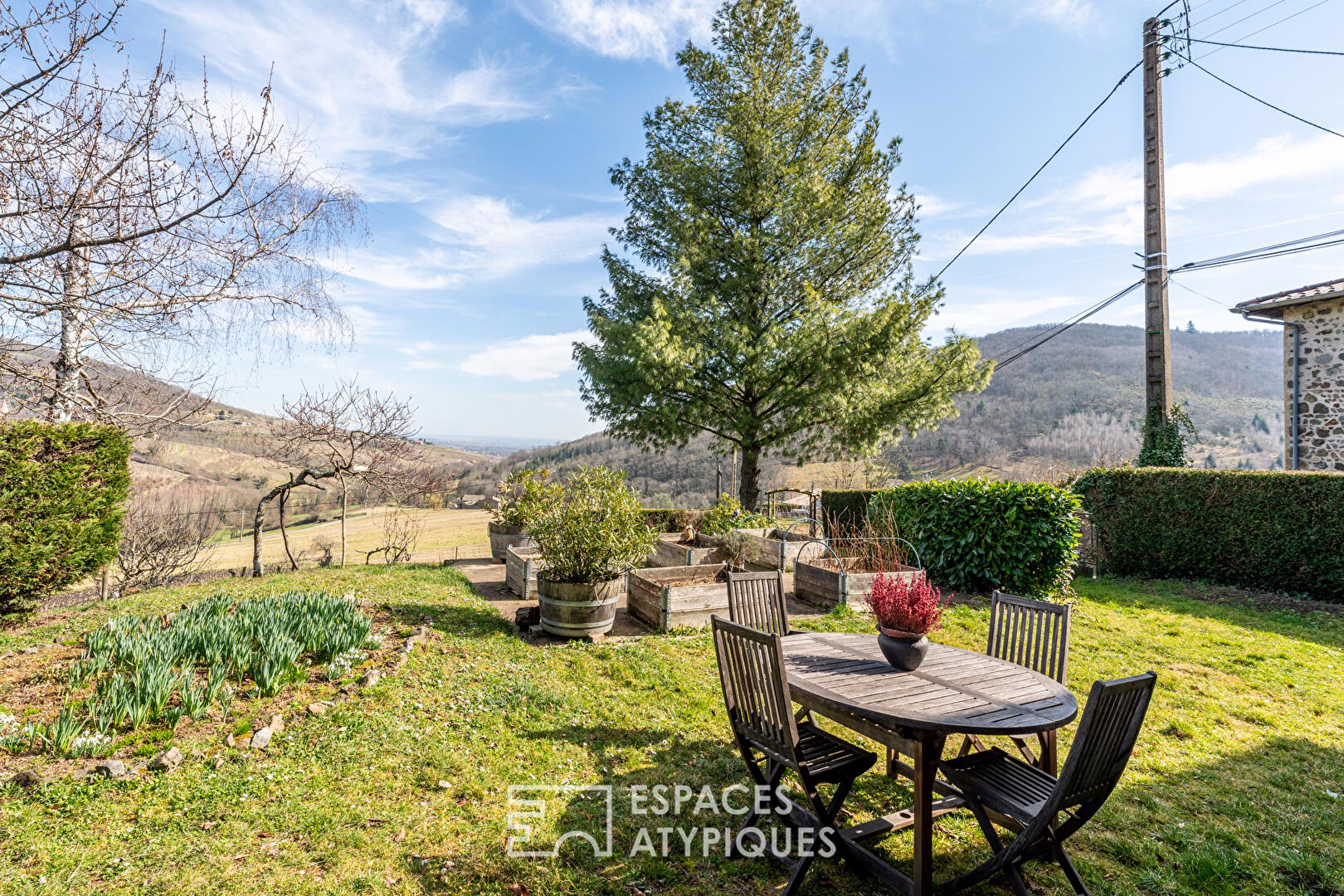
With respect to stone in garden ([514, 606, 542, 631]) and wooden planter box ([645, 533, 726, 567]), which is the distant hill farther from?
stone in garden ([514, 606, 542, 631])

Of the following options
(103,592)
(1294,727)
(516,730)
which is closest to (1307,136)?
(1294,727)

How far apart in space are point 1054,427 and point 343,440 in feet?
135

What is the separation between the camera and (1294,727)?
4.32 meters

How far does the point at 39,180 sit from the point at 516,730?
393 cm

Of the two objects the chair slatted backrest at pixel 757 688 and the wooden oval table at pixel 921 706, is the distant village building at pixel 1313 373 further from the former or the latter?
the chair slatted backrest at pixel 757 688

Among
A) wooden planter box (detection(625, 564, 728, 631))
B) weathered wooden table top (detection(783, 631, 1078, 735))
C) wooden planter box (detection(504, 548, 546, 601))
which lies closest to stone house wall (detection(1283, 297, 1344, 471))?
wooden planter box (detection(625, 564, 728, 631))

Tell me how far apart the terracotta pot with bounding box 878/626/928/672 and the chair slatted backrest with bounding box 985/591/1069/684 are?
0.84m

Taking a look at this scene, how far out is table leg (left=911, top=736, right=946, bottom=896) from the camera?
2.34m

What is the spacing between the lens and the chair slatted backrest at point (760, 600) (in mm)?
3885

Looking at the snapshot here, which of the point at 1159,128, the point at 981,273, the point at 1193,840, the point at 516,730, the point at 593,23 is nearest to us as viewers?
the point at 1193,840

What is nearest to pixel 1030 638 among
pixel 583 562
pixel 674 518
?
pixel 583 562

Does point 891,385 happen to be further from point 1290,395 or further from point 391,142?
point 391,142

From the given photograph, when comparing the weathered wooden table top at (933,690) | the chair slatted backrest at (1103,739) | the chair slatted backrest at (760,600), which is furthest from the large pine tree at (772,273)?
the chair slatted backrest at (1103,739)

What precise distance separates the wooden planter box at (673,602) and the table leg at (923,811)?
339cm
